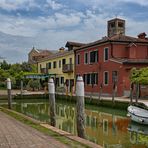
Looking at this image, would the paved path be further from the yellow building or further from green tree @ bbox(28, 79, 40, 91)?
green tree @ bbox(28, 79, 40, 91)

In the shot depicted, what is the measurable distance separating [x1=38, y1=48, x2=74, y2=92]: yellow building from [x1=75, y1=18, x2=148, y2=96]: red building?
4682 millimetres

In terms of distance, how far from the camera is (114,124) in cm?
1905

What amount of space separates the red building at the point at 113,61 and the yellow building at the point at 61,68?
4682 mm

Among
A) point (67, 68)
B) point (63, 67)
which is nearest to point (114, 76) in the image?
point (67, 68)

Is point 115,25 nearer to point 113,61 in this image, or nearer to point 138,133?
point 113,61

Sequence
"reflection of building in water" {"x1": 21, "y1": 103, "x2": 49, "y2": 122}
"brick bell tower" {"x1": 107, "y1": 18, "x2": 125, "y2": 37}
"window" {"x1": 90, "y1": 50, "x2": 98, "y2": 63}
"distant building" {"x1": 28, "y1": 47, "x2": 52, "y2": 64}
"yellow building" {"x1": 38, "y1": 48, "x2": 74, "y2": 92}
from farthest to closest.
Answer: "distant building" {"x1": 28, "y1": 47, "x2": 52, "y2": 64}, "brick bell tower" {"x1": 107, "y1": 18, "x2": 125, "y2": 37}, "yellow building" {"x1": 38, "y1": 48, "x2": 74, "y2": 92}, "window" {"x1": 90, "y1": 50, "x2": 98, "y2": 63}, "reflection of building in water" {"x1": 21, "y1": 103, "x2": 49, "y2": 122}

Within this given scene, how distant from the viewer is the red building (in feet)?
113

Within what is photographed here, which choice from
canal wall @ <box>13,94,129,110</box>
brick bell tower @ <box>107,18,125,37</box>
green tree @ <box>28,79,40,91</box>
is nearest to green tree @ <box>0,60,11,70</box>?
green tree @ <box>28,79,40,91</box>

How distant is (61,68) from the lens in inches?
2067

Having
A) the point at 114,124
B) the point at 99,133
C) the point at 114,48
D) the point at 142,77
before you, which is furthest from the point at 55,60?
the point at 99,133

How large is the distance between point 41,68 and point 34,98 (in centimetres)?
2070

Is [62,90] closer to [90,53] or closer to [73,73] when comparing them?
[73,73]

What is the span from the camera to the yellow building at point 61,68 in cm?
4862

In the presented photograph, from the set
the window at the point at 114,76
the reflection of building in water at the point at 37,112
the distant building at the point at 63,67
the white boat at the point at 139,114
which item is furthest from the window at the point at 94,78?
the white boat at the point at 139,114
